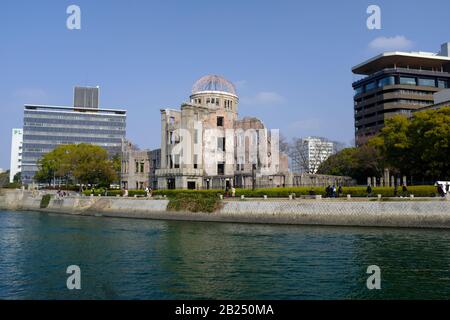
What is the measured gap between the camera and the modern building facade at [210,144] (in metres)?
94.4

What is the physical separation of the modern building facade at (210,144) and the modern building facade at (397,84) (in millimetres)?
41082

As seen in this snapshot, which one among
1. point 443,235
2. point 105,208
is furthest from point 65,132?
point 443,235

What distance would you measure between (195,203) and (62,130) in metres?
127

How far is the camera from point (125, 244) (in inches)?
1401

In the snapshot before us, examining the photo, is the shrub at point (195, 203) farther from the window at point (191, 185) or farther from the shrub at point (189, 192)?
the window at point (191, 185)

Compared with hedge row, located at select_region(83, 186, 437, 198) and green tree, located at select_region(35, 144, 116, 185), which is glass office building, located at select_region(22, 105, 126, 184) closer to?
green tree, located at select_region(35, 144, 116, 185)

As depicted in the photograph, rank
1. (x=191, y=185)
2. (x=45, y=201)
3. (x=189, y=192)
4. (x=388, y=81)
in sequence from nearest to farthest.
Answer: (x=189, y=192)
(x=45, y=201)
(x=191, y=185)
(x=388, y=81)

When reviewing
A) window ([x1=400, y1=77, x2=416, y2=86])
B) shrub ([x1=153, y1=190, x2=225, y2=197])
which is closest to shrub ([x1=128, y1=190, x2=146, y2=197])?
shrub ([x1=153, y1=190, x2=225, y2=197])

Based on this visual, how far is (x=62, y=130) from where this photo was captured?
168625 mm

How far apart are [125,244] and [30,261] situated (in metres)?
8.97

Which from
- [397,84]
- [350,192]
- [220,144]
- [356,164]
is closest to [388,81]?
[397,84]

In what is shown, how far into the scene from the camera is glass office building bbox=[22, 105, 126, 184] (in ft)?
545

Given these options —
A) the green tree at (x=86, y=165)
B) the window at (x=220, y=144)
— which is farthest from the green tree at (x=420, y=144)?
the green tree at (x=86, y=165)

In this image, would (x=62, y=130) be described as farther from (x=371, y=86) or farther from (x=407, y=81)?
(x=407, y=81)
